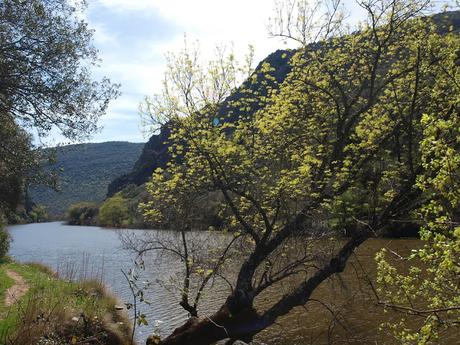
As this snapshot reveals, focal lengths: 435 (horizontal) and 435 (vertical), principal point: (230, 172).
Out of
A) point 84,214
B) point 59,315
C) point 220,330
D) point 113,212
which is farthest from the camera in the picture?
point 84,214

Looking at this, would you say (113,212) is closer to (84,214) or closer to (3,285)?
(84,214)

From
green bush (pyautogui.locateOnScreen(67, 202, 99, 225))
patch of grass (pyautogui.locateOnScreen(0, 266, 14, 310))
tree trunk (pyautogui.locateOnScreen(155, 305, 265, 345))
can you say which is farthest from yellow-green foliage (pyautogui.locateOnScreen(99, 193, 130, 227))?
tree trunk (pyautogui.locateOnScreen(155, 305, 265, 345))

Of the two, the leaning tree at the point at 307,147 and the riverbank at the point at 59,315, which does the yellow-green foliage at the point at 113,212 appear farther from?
the leaning tree at the point at 307,147

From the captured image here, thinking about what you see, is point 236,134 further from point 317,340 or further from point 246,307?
point 317,340

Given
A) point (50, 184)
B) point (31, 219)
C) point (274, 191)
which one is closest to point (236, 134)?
point (274, 191)

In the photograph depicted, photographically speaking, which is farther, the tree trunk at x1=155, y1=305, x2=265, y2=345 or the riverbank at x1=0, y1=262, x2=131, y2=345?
the tree trunk at x1=155, y1=305, x2=265, y2=345

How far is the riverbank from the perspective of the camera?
340 inches

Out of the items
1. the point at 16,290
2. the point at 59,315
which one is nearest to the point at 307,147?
the point at 59,315

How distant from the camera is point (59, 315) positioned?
10617 mm

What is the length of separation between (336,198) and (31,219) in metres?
201

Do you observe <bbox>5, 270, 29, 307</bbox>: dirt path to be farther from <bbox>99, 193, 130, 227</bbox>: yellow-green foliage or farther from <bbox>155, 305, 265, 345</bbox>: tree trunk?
<bbox>99, 193, 130, 227</bbox>: yellow-green foliage

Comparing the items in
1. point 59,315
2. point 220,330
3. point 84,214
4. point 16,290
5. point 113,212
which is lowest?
point 84,214

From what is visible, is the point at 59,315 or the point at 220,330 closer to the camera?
the point at 59,315

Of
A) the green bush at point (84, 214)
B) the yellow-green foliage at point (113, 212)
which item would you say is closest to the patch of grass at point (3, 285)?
the yellow-green foliage at point (113, 212)
